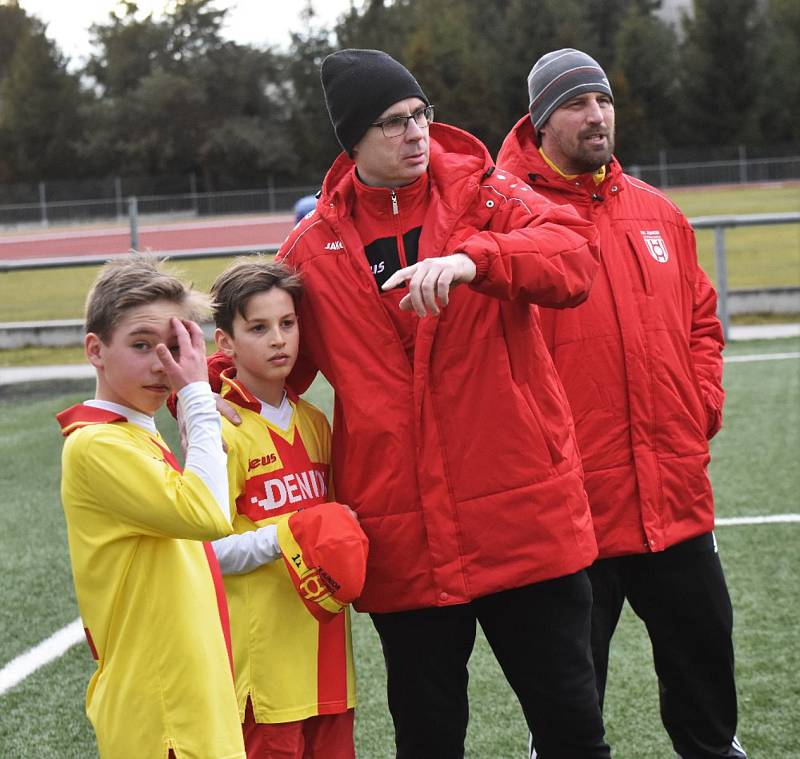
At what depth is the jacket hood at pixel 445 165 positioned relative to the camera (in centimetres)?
268

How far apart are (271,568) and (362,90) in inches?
41.5

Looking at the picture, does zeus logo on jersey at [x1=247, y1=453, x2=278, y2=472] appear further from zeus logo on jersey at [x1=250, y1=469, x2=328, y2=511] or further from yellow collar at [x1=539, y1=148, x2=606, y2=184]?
yellow collar at [x1=539, y1=148, x2=606, y2=184]

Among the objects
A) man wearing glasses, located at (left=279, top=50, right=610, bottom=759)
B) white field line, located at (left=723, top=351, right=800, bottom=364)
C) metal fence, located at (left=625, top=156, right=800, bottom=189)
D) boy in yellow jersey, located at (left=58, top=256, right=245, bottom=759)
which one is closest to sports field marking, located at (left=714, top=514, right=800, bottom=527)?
man wearing glasses, located at (left=279, top=50, right=610, bottom=759)

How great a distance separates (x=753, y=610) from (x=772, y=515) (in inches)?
52.5

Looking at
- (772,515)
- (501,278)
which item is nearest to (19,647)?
(501,278)

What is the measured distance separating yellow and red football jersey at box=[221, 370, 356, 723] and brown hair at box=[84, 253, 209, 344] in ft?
1.15

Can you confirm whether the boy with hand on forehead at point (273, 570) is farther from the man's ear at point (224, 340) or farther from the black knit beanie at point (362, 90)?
the black knit beanie at point (362, 90)

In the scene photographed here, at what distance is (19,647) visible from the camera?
187 inches

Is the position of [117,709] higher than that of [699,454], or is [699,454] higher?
[699,454]

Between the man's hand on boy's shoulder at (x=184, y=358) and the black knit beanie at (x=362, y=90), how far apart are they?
566 mm

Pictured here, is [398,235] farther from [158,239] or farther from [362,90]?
[158,239]

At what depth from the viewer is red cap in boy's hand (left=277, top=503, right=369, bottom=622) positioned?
2.52 meters

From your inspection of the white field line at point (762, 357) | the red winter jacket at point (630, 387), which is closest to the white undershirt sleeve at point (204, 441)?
the red winter jacket at point (630, 387)

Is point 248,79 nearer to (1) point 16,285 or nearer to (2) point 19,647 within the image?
(1) point 16,285
